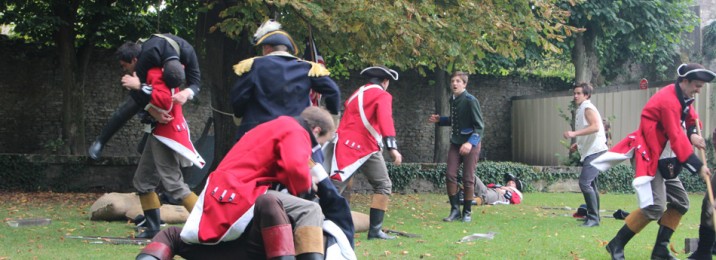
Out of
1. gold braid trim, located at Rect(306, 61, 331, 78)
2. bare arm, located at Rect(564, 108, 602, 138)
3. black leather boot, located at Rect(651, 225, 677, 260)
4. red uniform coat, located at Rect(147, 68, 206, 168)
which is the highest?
gold braid trim, located at Rect(306, 61, 331, 78)

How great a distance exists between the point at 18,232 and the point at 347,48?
5051 millimetres

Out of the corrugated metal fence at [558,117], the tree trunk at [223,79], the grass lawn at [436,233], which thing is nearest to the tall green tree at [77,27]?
the tree trunk at [223,79]

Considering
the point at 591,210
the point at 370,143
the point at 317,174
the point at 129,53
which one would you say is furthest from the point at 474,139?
the point at 317,174

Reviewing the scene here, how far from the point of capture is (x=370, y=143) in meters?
9.04

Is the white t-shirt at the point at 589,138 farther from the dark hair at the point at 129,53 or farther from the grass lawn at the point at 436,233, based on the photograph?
the dark hair at the point at 129,53

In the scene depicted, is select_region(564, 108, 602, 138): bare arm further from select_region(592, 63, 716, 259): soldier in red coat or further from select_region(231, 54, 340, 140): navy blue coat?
select_region(231, 54, 340, 140): navy blue coat

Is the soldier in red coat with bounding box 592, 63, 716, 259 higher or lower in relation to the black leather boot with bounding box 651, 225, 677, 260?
higher

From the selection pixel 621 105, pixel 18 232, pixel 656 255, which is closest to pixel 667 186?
pixel 656 255

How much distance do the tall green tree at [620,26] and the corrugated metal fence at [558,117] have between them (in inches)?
45.0

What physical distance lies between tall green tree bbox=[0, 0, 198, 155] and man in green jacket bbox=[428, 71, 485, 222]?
9037 millimetres

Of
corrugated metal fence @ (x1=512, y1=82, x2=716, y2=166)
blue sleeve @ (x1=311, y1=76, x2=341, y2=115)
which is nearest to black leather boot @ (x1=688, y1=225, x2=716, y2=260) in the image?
blue sleeve @ (x1=311, y1=76, x2=341, y2=115)

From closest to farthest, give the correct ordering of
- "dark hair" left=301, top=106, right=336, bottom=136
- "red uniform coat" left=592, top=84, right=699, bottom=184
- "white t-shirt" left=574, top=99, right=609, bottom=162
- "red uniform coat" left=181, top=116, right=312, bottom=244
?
1. "red uniform coat" left=181, top=116, right=312, bottom=244
2. "dark hair" left=301, top=106, right=336, bottom=136
3. "red uniform coat" left=592, top=84, right=699, bottom=184
4. "white t-shirt" left=574, top=99, right=609, bottom=162

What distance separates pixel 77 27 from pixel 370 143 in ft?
44.0

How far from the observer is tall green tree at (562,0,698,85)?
2209 centimetres
